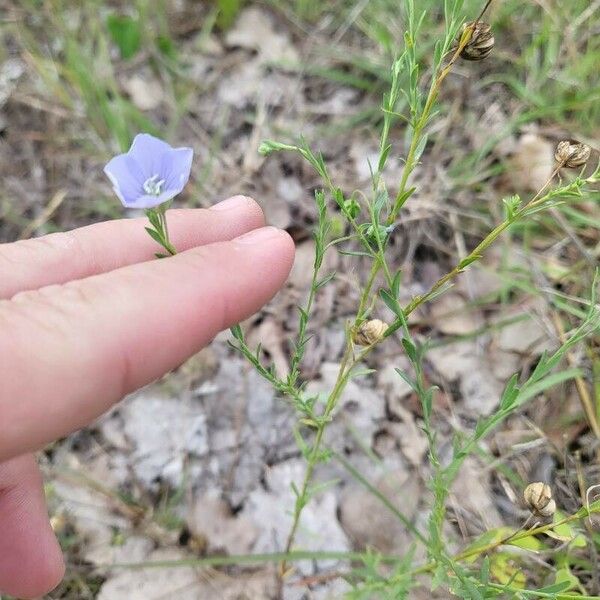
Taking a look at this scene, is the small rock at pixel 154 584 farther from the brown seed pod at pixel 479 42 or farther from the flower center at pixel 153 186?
the brown seed pod at pixel 479 42

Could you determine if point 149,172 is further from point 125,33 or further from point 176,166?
point 125,33

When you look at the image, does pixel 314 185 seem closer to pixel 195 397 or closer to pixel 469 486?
pixel 195 397

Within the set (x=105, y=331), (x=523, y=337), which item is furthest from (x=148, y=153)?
(x=523, y=337)

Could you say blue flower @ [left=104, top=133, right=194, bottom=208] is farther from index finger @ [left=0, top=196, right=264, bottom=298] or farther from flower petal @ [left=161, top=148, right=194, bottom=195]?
index finger @ [left=0, top=196, right=264, bottom=298]

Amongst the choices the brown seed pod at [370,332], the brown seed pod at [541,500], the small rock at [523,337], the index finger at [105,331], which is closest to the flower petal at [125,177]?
the index finger at [105,331]

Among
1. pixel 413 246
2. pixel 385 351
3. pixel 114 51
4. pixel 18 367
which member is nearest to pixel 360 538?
pixel 385 351
